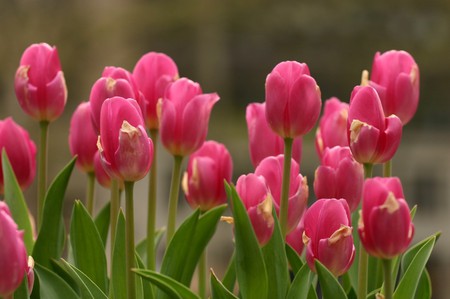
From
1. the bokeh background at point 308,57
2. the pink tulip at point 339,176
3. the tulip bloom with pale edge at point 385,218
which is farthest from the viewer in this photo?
the bokeh background at point 308,57

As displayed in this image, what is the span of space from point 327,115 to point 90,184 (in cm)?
16

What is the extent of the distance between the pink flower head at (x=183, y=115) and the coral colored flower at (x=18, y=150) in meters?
0.10

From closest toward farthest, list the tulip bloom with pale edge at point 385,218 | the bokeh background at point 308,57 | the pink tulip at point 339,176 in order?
the tulip bloom with pale edge at point 385,218 < the pink tulip at point 339,176 < the bokeh background at point 308,57

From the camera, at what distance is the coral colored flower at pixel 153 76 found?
0.64 meters

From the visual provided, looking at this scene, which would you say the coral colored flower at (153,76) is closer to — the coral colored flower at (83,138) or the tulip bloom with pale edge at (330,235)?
the coral colored flower at (83,138)

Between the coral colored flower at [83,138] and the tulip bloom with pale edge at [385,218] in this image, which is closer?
the tulip bloom with pale edge at [385,218]

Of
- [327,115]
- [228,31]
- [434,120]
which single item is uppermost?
[327,115]

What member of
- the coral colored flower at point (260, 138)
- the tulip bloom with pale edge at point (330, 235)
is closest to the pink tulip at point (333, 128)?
the coral colored flower at point (260, 138)

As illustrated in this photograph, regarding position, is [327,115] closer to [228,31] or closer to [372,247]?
[372,247]

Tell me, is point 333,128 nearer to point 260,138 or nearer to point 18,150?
point 260,138

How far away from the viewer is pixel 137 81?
0.64 meters

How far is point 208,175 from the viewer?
664 millimetres

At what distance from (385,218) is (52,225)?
21 centimetres

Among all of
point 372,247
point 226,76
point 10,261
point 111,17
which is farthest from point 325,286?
point 226,76
